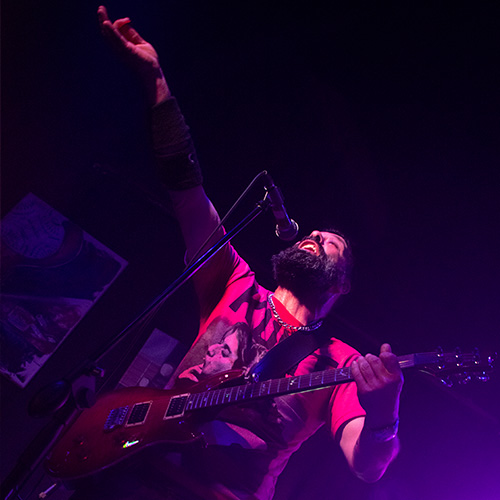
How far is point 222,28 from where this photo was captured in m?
2.85

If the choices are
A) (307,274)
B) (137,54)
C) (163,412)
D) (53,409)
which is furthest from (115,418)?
(137,54)

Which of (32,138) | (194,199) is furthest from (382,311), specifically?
(32,138)

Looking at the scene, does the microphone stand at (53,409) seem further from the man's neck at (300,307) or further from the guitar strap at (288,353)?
the man's neck at (300,307)

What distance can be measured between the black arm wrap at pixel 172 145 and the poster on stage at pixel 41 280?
4.21ft

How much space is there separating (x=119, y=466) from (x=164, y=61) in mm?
2755

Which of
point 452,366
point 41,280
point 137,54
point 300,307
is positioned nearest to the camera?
point 452,366

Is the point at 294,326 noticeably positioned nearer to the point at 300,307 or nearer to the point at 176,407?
the point at 300,307

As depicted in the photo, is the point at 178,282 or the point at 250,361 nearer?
the point at 178,282

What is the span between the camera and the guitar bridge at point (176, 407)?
1640 millimetres

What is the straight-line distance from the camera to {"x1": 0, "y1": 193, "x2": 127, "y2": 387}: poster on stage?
2.82 metres

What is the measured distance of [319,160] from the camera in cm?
295

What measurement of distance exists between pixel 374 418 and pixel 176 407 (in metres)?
0.87

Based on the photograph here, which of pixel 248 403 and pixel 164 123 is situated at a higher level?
pixel 164 123

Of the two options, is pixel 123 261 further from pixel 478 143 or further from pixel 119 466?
pixel 478 143
